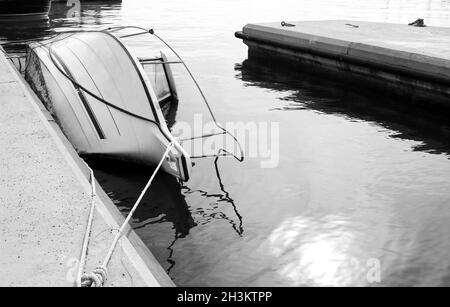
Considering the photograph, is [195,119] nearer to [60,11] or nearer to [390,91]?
[390,91]

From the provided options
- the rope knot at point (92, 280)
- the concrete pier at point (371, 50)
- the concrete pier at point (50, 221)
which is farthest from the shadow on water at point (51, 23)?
the rope knot at point (92, 280)

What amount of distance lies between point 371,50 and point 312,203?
24.0 ft

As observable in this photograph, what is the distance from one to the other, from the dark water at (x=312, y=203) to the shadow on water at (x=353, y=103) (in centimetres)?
7

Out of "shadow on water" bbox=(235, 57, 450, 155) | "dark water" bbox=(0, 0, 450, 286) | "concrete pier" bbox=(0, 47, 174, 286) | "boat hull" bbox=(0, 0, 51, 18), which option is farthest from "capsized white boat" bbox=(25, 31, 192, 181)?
"boat hull" bbox=(0, 0, 51, 18)

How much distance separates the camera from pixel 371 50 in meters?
12.6

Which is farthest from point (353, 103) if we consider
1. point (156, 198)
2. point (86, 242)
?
point (86, 242)

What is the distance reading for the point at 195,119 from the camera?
34.2ft

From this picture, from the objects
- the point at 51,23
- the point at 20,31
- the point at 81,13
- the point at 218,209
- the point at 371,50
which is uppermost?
the point at 371,50

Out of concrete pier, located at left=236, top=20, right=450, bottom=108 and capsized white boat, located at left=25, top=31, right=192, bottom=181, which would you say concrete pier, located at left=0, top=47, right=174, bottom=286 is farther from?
concrete pier, located at left=236, top=20, right=450, bottom=108

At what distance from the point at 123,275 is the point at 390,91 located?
10613 mm

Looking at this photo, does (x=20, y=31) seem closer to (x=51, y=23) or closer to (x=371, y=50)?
(x=51, y=23)

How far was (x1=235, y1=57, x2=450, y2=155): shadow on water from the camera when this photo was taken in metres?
9.86
